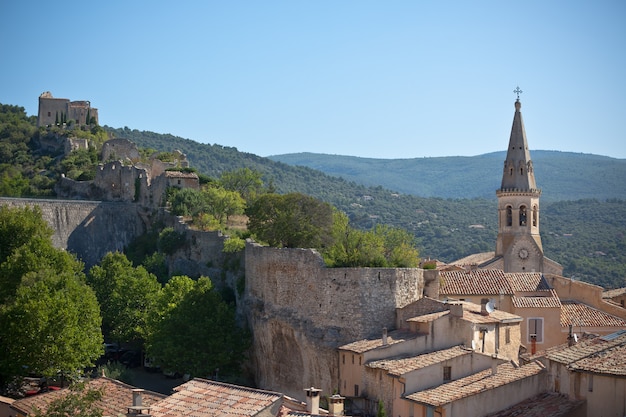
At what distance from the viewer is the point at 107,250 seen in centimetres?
6594

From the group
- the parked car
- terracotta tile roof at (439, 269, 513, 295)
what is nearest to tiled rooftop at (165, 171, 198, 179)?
the parked car

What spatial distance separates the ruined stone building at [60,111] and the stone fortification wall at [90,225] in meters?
31.7

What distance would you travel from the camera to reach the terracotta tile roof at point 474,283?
4875 centimetres

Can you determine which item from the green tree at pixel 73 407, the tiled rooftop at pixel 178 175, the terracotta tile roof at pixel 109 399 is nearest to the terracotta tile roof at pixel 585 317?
the terracotta tile roof at pixel 109 399

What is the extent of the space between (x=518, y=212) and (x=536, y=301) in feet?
64.8

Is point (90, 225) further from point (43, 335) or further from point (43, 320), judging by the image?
point (43, 335)

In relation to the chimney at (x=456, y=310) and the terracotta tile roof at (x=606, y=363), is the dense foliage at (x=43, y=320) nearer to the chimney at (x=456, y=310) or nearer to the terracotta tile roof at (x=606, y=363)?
the chimney at (x=456, y=310)

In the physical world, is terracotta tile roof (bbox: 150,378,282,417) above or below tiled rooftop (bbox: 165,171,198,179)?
below

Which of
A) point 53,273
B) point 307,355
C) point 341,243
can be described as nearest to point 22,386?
point 53,273

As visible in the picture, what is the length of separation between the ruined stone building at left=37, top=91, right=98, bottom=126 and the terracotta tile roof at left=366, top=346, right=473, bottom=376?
210 ft

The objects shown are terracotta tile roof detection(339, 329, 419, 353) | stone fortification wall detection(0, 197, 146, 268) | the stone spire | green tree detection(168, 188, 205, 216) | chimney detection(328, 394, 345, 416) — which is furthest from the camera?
the stone spire

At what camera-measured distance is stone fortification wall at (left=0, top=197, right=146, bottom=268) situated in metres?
64.2

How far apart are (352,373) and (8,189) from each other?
40.7m

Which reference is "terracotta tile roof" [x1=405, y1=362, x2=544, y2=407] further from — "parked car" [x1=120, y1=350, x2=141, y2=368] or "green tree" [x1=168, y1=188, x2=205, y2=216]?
"green tree" [x1=168, y1=188, x2=205, y2=216]
